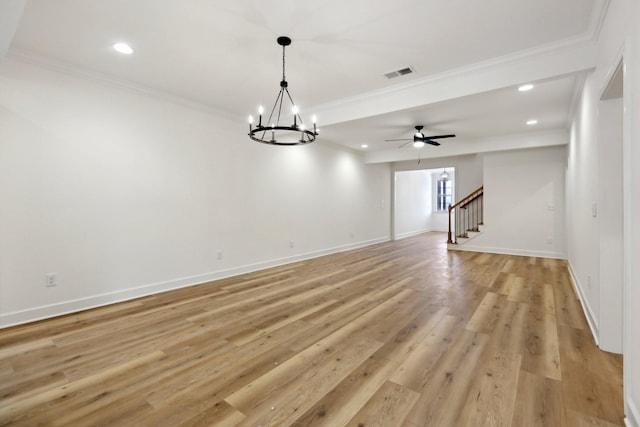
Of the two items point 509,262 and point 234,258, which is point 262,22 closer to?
point 234,258

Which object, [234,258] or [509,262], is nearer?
[234,258]

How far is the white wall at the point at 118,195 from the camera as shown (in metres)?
3.16

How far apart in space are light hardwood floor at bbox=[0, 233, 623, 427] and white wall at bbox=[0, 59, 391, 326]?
472mm

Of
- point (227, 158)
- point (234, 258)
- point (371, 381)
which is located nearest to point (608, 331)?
point (371, 381)

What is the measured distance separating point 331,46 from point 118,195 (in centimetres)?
330

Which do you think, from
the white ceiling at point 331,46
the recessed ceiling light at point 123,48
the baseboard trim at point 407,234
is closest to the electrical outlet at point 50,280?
Result: the white ceiling at point 331,46

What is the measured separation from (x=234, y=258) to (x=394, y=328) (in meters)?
3.25

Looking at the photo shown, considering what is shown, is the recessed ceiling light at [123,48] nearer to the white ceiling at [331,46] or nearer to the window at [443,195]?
the white ceiling at [331,46]

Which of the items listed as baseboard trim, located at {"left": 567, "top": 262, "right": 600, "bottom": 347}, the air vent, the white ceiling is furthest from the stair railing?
the air vent

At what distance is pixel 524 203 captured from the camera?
6992mm

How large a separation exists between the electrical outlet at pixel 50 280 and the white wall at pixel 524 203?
8.48 m

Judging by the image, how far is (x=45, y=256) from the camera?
3293mm

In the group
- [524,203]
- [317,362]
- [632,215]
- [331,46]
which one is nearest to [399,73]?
[331,46]

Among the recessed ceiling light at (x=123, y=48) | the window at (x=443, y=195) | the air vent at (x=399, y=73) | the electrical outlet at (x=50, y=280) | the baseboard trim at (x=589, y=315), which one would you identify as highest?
the recessed ceiling light at (x=123, y=48)
